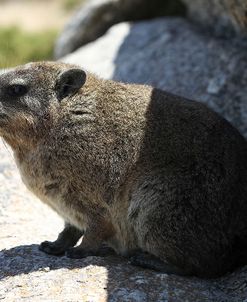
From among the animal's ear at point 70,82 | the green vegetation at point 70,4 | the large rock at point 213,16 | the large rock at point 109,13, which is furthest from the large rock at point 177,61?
the green vegetation at point 70,4

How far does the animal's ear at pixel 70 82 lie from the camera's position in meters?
7.62

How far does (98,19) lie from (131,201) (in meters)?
7.95

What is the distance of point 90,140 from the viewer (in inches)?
293

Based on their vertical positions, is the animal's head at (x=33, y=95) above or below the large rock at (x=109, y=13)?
above

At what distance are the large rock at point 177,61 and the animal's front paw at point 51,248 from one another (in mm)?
3781

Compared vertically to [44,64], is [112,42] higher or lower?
lower

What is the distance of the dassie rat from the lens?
7.03 m

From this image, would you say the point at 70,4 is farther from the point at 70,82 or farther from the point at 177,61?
the point at 70,82

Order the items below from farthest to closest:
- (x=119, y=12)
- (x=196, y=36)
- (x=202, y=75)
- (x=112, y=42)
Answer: (x=119, y=12) < (x=112, y=42) < (x=196, y=36) < (x=202, y=75)

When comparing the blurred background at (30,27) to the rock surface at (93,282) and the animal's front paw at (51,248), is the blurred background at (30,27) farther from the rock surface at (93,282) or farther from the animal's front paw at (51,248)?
the rock surface at (93,282)

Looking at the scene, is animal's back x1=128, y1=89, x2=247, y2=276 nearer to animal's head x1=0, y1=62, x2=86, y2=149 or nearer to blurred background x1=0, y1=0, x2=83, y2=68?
animal's head x1=0, y1=62, x2=86, y2=149

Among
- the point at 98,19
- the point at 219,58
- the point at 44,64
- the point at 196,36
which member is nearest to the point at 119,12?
the point at 98,19

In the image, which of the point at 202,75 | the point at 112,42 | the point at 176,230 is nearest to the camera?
the point at 176,230

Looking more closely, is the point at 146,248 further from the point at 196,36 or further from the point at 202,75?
the point at 196,36
